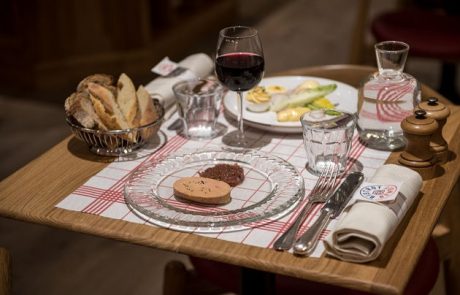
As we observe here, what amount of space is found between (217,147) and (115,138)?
20 centimetres

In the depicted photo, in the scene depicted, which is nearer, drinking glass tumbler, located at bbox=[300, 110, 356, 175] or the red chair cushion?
drinking glass tumbler, located at bbox=[300, 110, 356, 175]

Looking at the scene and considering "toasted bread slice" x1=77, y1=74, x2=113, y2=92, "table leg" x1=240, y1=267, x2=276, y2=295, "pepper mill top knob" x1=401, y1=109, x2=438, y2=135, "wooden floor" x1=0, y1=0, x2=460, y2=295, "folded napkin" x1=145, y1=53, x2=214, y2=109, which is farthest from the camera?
"wooden floor" x1=0, y1=0, x2=460, y2=295

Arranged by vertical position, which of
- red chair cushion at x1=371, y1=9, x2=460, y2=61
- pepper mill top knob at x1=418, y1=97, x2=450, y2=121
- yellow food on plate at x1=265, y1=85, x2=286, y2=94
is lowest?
red chair cushion at x1=371, y1=9, x2=460, y2=61

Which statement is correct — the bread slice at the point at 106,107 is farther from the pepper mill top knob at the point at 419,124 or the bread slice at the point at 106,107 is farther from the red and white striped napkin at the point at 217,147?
the pepper mill top knob at the point at 419,124

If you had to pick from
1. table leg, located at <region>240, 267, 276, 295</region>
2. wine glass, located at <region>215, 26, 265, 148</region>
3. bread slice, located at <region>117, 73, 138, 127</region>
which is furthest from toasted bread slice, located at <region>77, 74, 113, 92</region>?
table leg, located at <region>240, 267, 276, 295</region>

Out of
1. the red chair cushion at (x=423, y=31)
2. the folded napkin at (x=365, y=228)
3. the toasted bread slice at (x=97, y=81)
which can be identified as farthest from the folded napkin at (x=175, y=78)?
the red chair cushion at (x=423, y=31)

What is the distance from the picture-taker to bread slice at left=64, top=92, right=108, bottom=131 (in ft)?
4.94

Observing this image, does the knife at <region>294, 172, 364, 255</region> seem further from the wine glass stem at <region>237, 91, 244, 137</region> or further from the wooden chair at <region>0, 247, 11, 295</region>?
the wooden chair at <region>0, 247, 11, 295</region>

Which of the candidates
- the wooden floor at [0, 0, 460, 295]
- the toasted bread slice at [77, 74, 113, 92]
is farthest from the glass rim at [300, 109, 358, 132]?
the wooden floor at [0, 0, 460, 295]

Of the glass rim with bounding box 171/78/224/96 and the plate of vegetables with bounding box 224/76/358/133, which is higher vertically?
the glass rim with bounding box 171/78/224/96

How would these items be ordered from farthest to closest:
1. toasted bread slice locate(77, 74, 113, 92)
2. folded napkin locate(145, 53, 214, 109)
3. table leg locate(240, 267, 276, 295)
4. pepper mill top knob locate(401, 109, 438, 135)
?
folded napkin locate(145, 53, 214, 109)
toasted bread slice locate(77, 74, 113, 92)
table leg locate(240, 267, 276, 295)
pepper mill top knob locate(401, 109, 438, 135)

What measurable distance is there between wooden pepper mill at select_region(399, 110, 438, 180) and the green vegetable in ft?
0.96

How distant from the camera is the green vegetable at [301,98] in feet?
5.43

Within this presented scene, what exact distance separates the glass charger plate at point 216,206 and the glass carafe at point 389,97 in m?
0.21
